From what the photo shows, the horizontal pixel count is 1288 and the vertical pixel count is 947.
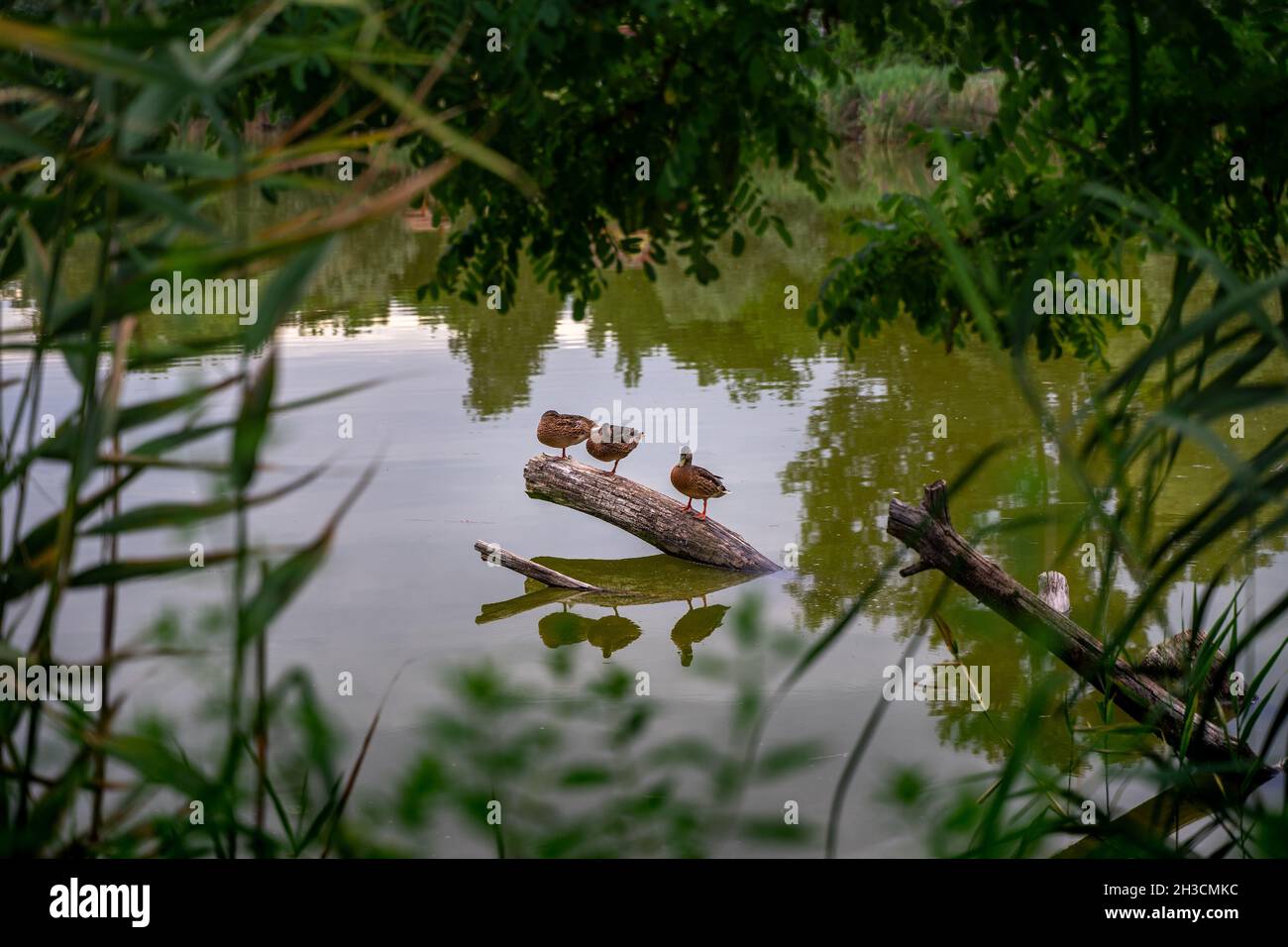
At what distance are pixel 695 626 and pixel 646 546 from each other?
42.1 inches

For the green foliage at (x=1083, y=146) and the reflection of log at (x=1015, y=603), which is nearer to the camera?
the green foliage at (x=1083, y=146)

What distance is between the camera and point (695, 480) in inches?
244

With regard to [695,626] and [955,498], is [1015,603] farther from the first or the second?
[955,498]

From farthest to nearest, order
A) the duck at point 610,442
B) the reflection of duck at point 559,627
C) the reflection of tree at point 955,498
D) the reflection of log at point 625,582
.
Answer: the duck at point 610,442 → the reflection of log at point 625,582 → the reflection of duck at point 559,627 → the reflection of tree at point 955,498

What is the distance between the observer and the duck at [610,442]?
6.46 meters

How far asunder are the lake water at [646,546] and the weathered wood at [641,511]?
6.0 inches

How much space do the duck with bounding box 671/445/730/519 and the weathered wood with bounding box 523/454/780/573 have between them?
13cm

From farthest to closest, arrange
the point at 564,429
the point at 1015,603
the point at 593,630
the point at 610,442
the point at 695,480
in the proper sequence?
the point at 564,429, the point at 610,442, the point at 695,480, the point at 593,630, the point at 1015,603

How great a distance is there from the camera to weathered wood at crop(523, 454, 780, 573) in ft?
20.4

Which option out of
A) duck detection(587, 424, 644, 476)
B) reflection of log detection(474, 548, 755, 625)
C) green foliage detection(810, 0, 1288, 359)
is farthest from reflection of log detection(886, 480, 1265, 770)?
duck detection(587, 424, 644, 476)

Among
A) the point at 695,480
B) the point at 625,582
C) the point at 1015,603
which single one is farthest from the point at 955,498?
the point at 1015,603

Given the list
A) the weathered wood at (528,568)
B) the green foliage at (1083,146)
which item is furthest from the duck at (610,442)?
the green foliage at (1083,146)

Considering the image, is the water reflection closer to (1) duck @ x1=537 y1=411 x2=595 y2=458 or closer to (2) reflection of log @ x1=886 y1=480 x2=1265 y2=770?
(1) duck @ x1=537 y1=411 x2=595 y2=458

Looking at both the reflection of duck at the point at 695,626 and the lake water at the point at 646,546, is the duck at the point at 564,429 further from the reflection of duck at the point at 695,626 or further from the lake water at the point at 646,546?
the reflection of duck at the point at 695,626
